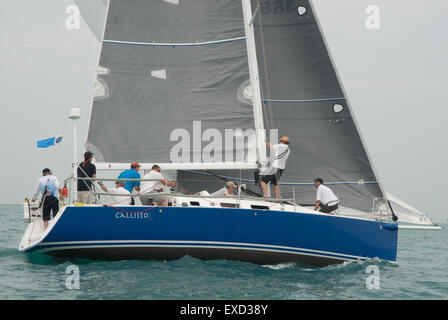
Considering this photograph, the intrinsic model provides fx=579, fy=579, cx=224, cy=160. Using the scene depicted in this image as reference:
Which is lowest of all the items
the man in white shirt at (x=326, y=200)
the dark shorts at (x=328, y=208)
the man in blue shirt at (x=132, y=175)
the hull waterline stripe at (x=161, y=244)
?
the hull waterline stripe at (x=161, y=244)

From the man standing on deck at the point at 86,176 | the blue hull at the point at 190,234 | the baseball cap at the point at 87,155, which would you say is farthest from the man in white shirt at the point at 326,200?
the baseball cap at the point at 87,155

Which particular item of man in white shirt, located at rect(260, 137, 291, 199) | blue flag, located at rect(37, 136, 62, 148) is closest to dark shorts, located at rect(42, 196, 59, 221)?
blue flag, located at rect(37, 136, 62, 148)

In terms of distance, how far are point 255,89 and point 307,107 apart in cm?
172

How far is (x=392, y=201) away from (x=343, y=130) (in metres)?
1.88

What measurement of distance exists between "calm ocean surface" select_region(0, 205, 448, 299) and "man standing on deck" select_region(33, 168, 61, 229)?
122 cm

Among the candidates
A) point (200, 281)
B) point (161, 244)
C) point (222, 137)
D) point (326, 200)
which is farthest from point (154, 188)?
point (326, 200)

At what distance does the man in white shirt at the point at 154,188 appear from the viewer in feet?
34.8

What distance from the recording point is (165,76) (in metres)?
12.3

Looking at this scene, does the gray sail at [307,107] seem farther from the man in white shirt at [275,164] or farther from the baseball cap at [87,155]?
the baseball cap at [87,155]

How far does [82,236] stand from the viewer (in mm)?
10109

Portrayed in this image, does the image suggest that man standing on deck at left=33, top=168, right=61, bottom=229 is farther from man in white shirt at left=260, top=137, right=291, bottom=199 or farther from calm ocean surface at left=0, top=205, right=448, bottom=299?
man in white shirt at left=260, top=137, right=291, bottom=199

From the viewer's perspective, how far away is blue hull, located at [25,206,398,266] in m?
10.1

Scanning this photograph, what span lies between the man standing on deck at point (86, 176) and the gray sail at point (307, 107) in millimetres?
4309

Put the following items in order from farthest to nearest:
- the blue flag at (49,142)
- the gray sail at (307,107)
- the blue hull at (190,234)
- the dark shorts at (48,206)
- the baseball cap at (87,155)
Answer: the gray sail at (307,107) < the dark shorts at (48,206) < the blue flag at (49,142) < the baseball cap at (87,155) < the blue hull at (190,234)
